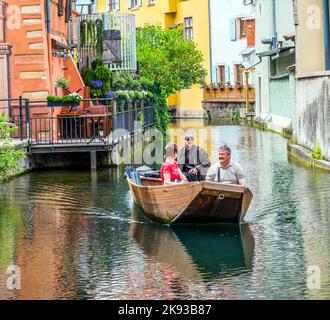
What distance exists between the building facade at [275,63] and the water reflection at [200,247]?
28873 millimetres

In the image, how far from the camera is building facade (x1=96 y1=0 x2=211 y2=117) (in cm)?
8331

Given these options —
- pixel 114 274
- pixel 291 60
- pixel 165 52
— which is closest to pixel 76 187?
pixel 114 274

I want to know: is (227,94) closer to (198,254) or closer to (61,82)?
(61,82)

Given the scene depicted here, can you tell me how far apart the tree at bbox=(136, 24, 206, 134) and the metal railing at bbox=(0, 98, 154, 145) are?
3440 cm

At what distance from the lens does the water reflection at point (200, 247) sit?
15.8m

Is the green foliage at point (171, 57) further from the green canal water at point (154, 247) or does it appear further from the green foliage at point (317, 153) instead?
the green canal water at point (154, 247)

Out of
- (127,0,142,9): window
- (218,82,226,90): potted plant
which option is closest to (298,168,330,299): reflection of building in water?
(218,82,226,90): potted plant

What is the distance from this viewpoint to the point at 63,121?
117 feet

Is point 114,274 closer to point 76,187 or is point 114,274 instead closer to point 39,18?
point 76,187

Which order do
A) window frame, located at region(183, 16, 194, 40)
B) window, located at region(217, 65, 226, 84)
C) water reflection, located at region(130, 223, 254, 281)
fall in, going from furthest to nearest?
window frame, located at region(183, 16, 194, 40), window, located at region(217, 65, 226, 84), water reflection, located at region(130, 223, 254, 281)

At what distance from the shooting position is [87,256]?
1717 cm

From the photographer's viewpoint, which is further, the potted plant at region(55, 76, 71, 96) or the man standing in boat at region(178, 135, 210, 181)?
the potted plant at region(55, 76, 71, 96)

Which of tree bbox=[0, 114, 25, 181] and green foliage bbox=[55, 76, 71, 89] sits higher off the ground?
green foliage bbox=[55, 76, 71, 89]

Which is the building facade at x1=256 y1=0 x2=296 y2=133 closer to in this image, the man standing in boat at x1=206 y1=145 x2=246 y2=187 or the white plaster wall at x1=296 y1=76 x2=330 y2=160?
the white plaster wall at x1=296 y1=76 x2=330 y2=160
